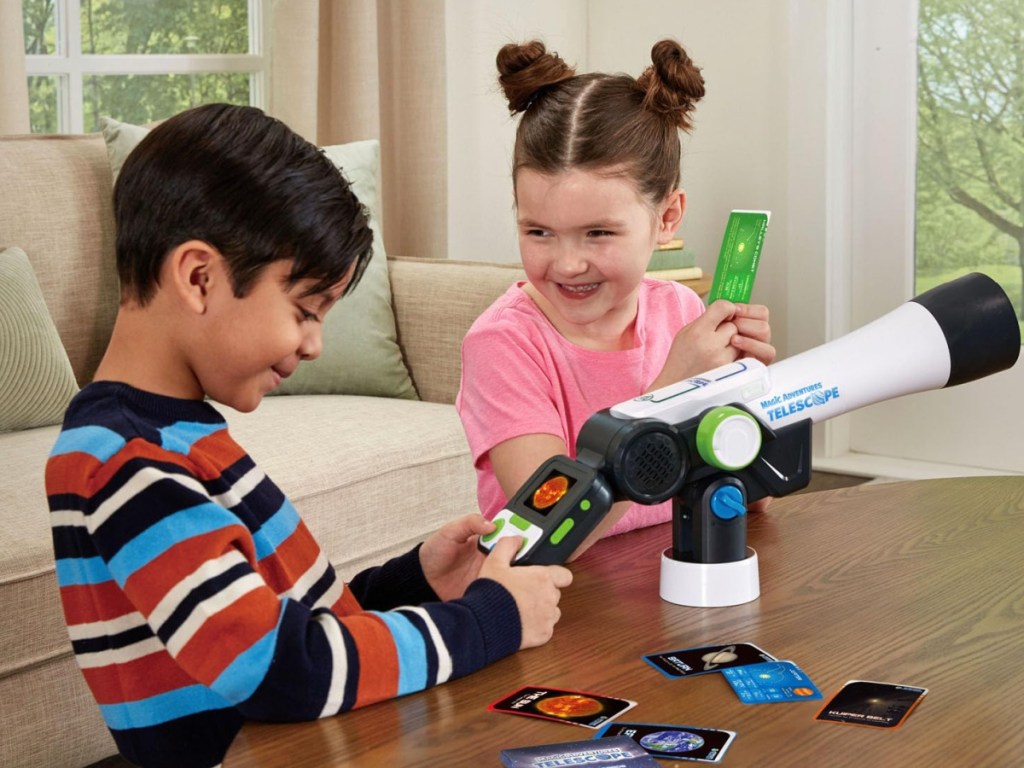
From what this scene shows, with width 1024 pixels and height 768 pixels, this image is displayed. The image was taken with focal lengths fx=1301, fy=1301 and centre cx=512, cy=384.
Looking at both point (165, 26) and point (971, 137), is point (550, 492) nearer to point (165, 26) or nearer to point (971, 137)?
point (165, 26)

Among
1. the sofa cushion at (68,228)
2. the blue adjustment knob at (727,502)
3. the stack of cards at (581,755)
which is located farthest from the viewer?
the sofa cushion at (68,228)

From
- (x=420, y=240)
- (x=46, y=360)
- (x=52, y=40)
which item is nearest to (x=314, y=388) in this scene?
(x=46, y=360)

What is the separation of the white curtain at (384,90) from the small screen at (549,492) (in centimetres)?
226

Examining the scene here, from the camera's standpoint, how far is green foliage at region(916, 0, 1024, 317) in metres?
3.33

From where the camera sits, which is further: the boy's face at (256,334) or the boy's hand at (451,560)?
the boy's hand at (451,560)

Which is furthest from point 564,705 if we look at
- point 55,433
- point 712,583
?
point 55,433

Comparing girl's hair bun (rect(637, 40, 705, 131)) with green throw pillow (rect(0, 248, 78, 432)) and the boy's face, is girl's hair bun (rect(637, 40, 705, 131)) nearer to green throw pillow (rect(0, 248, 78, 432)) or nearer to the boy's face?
the boy's face

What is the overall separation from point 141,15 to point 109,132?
0.79 m

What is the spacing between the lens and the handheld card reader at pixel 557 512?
95 cm

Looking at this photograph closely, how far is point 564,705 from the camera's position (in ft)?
2.78

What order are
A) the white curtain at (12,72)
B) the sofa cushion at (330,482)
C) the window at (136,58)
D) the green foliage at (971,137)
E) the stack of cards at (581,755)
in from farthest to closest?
the green foliage at (971,137) < the window at (136,58) < the white curtain at (12,72) < the sofa cushion at (330,482) < the stack of cards at (581,755)

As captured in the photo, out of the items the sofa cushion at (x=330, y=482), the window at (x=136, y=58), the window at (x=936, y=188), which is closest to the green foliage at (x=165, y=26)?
the window at (x=136, y=58)

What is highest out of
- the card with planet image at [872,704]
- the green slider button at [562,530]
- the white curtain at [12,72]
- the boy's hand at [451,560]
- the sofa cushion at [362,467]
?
the white curtain at [12,72]

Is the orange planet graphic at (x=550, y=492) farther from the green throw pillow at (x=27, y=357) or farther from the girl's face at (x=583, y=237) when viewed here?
the green throw pillow at (x=27, y=357)
